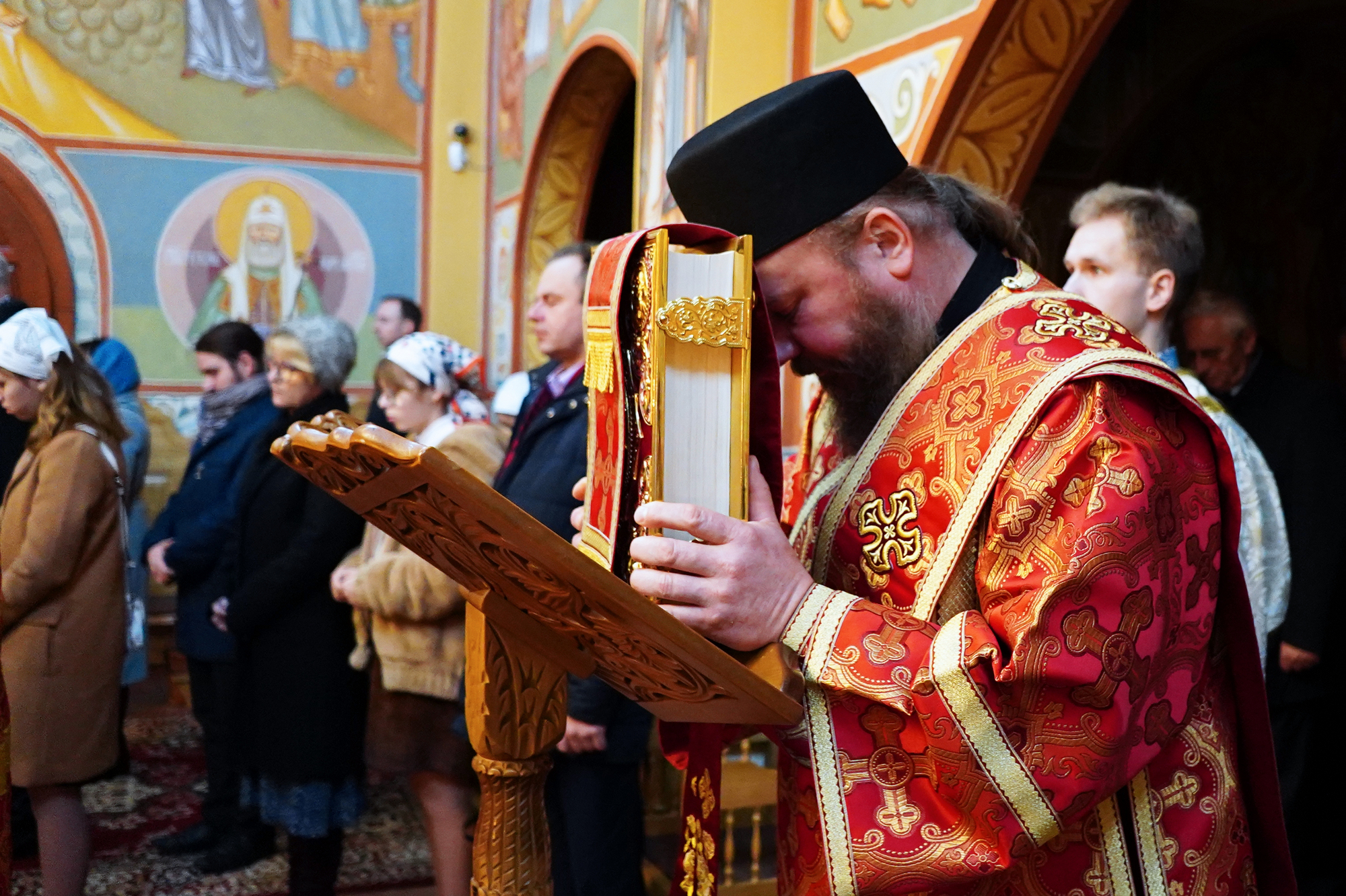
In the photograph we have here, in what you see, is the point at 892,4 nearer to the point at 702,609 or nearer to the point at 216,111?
the point at 702,609

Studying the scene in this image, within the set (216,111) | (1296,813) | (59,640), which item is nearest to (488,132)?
(216,111)

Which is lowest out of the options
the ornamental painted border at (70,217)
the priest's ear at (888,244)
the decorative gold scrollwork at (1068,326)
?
the decorative gold scrollwork at (1068,326)

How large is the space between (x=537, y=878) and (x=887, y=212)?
32.9 inches

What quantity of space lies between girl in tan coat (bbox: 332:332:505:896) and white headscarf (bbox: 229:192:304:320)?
5.70 m

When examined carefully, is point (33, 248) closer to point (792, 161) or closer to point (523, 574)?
point (792, 161)

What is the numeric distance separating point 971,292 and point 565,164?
6344mm

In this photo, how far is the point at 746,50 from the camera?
4.15m

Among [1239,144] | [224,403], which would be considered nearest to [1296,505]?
[1239,144]

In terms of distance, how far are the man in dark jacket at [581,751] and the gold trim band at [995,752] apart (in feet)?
4.68

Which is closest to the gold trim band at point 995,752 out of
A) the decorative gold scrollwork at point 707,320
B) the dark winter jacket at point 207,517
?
the decorative gold scrollwork at point 707,320

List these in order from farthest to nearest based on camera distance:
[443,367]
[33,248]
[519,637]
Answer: [33,248]
[443,367]
[519,637]

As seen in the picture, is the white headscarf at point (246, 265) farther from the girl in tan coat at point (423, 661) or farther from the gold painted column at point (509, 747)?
the gold painted column at point (509, 747)

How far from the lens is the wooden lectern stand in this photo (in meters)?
0.94

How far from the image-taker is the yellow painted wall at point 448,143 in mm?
8797
